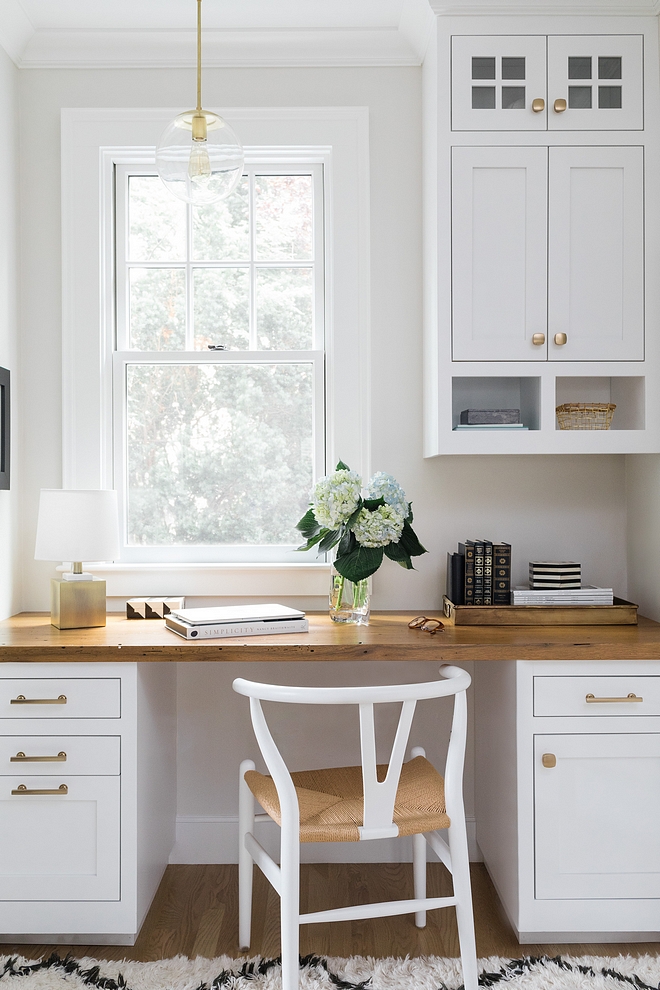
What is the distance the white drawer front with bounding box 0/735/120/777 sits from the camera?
2.00 m

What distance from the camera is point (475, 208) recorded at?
2.29 m

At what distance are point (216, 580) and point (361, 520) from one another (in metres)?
0.65

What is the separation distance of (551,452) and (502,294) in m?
0.50

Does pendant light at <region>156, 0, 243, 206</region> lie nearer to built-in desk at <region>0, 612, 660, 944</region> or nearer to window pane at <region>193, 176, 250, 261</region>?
window pane at <region>193, 176, 250, 261</region>

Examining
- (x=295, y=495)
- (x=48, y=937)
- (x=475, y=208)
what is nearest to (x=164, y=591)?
(x=295, y=495)

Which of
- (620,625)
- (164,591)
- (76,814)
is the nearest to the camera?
(76,814)

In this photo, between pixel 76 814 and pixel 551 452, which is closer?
pixel 76 814

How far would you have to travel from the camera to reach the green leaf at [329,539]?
89.7 inches

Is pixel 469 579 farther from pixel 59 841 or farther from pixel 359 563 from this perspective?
pixel 59 841

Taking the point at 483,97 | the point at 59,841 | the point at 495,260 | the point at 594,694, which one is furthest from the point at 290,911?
the point at 483,97

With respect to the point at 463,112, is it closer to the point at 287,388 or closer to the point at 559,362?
the point at 559,362

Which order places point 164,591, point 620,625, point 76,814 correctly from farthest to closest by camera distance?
point 164,591 < point 620,625 < point 76,814

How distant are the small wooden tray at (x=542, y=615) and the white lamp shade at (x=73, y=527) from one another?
110 cm

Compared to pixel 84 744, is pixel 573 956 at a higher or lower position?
lower
